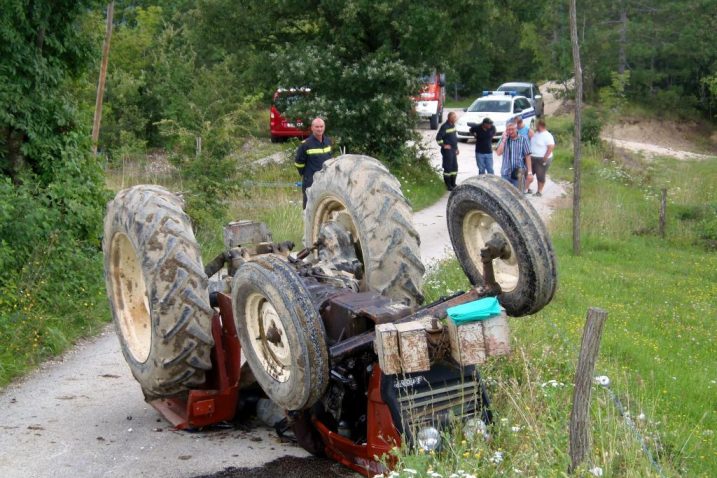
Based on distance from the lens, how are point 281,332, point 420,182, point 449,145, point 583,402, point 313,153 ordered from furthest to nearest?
point 420,182
point 449,145
point 313,153
point 281,332
point 583,402

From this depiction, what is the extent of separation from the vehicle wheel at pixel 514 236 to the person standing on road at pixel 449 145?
13.4 metres

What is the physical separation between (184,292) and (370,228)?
143 cm

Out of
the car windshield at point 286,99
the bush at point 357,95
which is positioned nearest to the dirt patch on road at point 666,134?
the bush at point 357,95

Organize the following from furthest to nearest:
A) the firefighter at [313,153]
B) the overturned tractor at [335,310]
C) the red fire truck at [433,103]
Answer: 1. the red fire truck at [433,103]
2. the firefighter at [313,153]
3. the overturned tractor at [335,310]

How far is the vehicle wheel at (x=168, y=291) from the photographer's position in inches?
247

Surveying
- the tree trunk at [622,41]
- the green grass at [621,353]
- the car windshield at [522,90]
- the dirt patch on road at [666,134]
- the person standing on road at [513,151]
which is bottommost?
the dirt patch on road at [666,134]

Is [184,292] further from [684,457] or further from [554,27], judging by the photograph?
[554,27]

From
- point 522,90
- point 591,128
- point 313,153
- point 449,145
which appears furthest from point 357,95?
point 522,90

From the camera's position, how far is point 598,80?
152ft

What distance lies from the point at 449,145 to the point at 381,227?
13.2m

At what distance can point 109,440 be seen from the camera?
6.79 m

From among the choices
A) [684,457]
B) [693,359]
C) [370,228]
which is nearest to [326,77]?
[693,359]

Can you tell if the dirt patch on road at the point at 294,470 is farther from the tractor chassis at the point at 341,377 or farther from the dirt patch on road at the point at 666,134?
the dirt patch on road at the point at 666,134

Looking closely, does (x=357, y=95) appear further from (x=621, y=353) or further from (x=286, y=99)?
(x=621, y=353)
